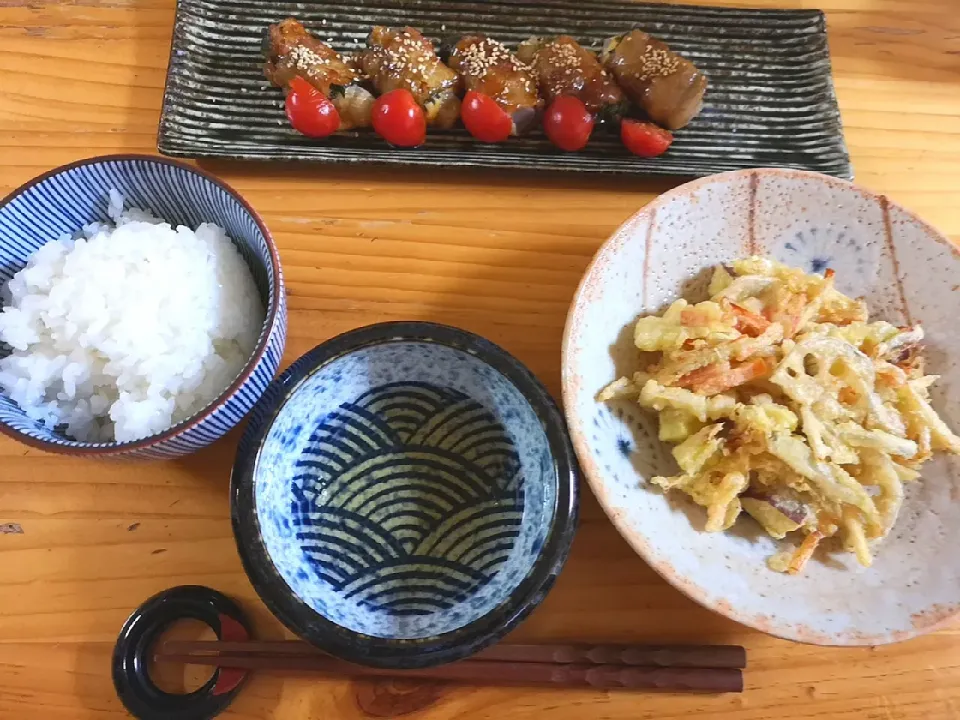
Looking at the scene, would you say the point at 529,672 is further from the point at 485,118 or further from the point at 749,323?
the point at 485,118

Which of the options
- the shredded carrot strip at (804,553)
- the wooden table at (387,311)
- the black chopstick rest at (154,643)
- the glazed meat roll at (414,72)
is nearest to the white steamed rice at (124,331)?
the wooden table at (387,311)

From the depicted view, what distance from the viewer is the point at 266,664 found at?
1.18 metres

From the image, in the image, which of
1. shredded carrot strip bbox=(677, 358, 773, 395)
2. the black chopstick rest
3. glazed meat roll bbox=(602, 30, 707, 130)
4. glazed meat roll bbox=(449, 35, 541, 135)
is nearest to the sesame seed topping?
glazed meat roll bbox=(602, 30, 707, 130)

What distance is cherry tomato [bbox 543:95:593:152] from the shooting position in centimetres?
164

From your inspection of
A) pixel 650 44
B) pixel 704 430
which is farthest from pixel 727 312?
pixel 650 44

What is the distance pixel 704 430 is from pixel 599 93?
0.91 m

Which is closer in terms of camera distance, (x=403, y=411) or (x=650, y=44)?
(x=403, y=411)

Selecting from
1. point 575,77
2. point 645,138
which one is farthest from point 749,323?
point 575,77

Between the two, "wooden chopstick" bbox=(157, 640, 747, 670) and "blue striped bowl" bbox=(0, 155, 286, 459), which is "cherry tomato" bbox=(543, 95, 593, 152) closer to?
"blue striped bowl" bbox=(0, 155, 286, 459)

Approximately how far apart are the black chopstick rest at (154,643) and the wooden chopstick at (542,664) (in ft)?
0.10

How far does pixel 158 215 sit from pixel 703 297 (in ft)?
3.66

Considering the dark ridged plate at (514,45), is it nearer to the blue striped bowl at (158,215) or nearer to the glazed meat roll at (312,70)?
the glazed meat roll at (312,70)

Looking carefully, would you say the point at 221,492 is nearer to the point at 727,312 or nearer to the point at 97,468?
the point at 97,468

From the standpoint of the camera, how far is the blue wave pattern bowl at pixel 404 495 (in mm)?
1049
